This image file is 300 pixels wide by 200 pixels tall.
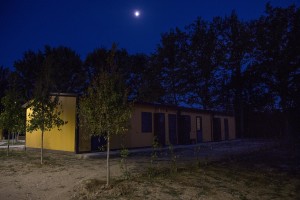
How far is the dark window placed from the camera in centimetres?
1722

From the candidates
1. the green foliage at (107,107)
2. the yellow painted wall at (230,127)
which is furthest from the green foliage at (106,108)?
the yellow painted wall at (230,127)

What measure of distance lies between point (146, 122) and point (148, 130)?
593 mm

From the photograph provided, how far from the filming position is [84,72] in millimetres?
35938

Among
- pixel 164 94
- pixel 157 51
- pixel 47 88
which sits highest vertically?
pixel 157 51

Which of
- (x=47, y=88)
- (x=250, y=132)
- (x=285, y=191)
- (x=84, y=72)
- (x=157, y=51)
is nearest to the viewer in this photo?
(x=285, y=191)

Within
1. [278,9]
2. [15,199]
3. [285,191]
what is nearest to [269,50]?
[278,9]

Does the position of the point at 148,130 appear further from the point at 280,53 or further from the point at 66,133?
the point at 280,53

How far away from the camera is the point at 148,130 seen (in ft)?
57.8

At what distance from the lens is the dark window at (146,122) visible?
17.2 meters

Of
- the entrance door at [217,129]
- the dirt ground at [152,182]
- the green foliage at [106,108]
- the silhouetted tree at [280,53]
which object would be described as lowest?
the dirt ground at [152,182]

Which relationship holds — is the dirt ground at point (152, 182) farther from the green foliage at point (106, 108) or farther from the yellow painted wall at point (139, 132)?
the yellow painted wall at point (139, 132)

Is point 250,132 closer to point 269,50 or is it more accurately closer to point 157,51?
point 269,50

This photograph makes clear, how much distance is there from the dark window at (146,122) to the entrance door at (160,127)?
0.51 meters

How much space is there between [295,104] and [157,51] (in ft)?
67.4
